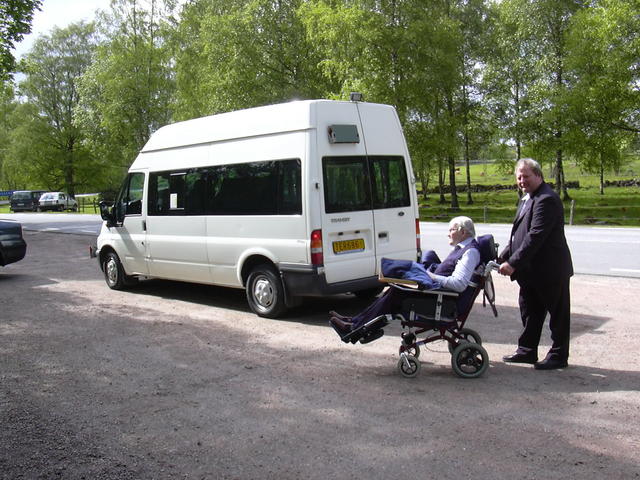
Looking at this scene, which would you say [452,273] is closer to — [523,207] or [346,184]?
[523,207]

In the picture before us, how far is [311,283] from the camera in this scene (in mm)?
7512

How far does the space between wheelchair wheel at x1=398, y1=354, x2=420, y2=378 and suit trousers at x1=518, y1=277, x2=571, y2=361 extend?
114 cm

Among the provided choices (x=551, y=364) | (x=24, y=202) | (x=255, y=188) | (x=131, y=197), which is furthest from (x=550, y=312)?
(x=24, y=202)

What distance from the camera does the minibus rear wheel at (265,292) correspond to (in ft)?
26.2

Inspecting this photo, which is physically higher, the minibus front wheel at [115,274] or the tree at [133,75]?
the tree at [133,75]

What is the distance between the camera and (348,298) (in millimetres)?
9422

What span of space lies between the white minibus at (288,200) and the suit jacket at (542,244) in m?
2.55

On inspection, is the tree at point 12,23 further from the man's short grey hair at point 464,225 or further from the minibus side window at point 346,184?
the man's short grey hair at point 464,225

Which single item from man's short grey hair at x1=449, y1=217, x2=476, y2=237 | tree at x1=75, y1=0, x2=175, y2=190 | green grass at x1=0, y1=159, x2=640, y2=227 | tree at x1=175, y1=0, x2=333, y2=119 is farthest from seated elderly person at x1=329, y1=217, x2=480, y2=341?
tree at x1=75, y1=0, x2=175, y2=190

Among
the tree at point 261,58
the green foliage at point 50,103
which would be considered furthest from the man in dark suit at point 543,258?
the green foliage at point 50,103

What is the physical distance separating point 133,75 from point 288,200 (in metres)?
36.8

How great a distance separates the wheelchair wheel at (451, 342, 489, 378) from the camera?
5441 millimetres

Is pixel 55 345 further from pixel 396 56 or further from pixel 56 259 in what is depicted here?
pixel 396 56

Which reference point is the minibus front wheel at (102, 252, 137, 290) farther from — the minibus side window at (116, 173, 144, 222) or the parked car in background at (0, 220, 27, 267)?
the parked car in background at (0, 220, 27, 267)
